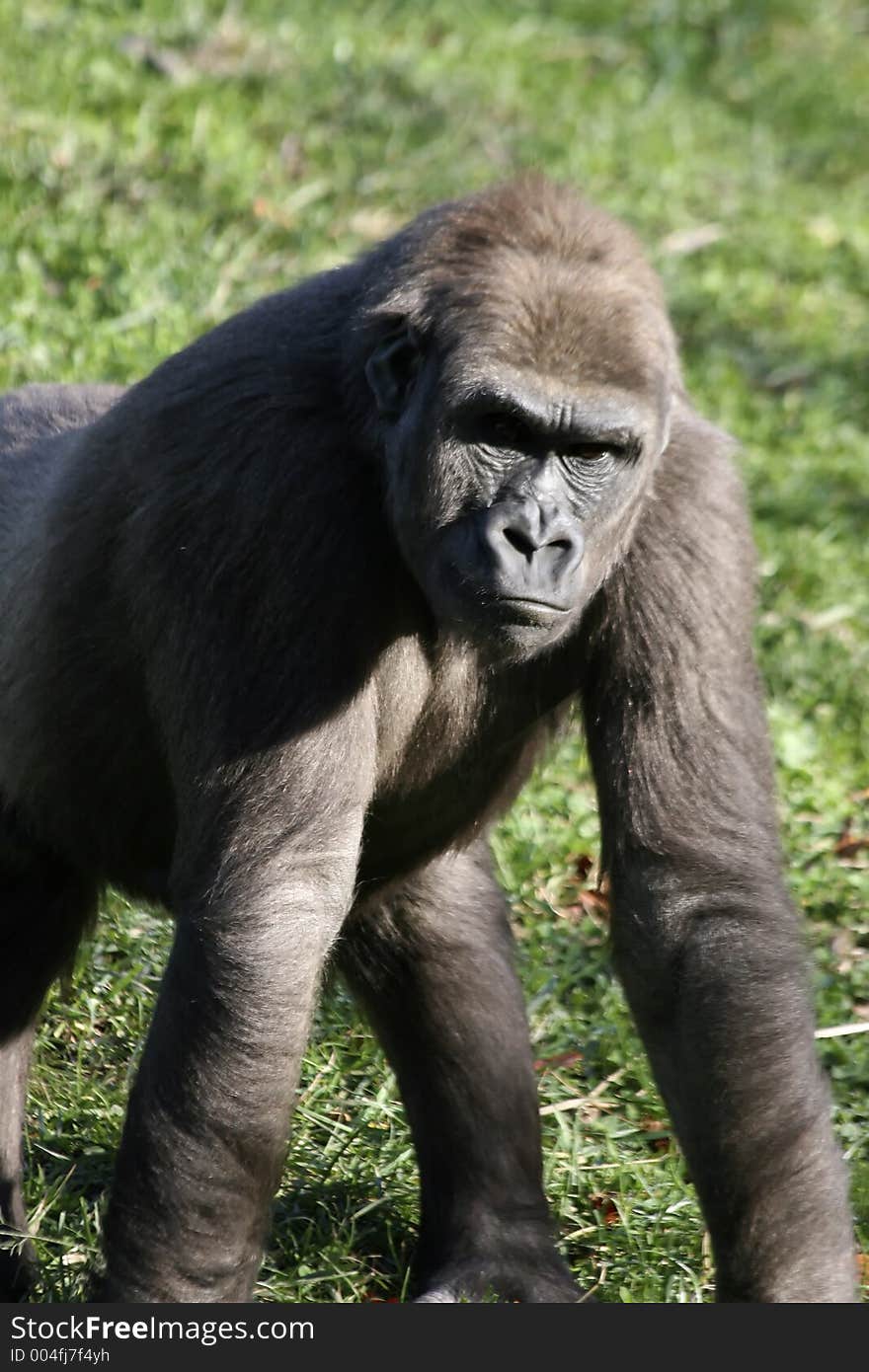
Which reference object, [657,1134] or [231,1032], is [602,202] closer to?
[657,1134]

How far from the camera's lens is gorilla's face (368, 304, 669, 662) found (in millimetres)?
4273

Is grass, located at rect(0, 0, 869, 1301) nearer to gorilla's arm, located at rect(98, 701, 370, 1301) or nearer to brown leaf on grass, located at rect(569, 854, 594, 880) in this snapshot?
brown leaf on grass, located at rect(569, 854, 594, 880)

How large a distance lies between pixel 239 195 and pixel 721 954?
5725mm

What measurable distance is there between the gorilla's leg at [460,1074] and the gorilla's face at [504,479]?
1.16m

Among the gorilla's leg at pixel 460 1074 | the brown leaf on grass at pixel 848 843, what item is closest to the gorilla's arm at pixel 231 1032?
the gorilla's leg at pixel 460 1074

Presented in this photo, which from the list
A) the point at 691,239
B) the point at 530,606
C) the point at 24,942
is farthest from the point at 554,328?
the point at 691,239

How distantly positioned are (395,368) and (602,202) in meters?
6.13

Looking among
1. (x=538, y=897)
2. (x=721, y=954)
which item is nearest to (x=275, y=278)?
(x=538, y=897)

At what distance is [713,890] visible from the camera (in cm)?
455

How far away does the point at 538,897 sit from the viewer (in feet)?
21.3

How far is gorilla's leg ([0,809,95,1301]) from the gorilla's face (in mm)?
1494

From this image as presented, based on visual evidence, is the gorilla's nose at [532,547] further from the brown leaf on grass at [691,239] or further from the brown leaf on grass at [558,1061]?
the brown leaf on grass at [691,239]

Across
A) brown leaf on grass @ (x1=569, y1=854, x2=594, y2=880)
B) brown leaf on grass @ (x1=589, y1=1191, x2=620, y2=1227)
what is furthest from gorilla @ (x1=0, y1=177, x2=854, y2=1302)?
brown leaf on grass @ (x1=569, y1=854, x2=594, y2=880)

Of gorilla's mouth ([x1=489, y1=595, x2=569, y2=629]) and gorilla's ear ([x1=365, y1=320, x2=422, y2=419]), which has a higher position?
gorilla's ear ([x1=365, y1=320, x2=422, y2=419])
